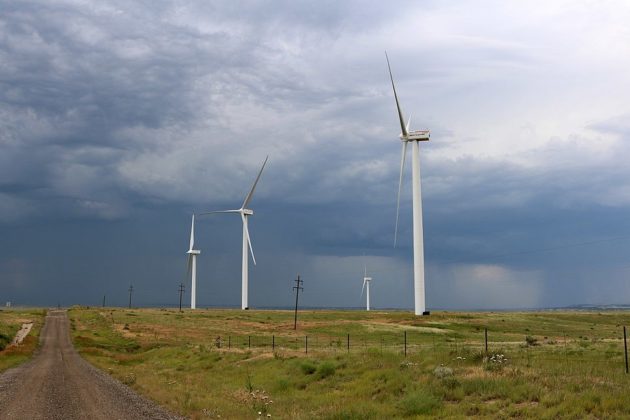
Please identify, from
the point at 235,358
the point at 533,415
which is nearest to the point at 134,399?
the point at 235,358

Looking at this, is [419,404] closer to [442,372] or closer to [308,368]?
[442,372]

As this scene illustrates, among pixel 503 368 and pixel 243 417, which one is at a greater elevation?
pixel 503 368

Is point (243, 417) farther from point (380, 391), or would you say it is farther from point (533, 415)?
point (533, 415)

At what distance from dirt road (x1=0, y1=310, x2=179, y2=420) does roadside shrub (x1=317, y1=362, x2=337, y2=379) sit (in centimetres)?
953

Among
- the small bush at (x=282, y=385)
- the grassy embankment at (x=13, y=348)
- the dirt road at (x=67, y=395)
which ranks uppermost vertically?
the small bush at (x=282, y=385)

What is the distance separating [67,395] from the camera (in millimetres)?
31156

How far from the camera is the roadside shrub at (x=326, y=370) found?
107ft

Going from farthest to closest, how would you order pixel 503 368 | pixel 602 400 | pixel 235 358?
pixel 235 358 → pixel 503 368 → pixel 602 400

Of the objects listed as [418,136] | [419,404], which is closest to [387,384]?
[419,404]

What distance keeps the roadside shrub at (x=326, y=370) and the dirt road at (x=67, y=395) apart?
9.53 m

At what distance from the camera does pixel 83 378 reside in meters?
39.3

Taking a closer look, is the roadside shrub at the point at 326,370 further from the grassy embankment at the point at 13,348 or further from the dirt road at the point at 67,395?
the grassy embankment at the point at 13,348

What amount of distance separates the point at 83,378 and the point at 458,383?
27.0 metres

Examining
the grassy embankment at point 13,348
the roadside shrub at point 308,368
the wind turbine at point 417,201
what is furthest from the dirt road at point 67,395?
the wind turbine at point 417,201
